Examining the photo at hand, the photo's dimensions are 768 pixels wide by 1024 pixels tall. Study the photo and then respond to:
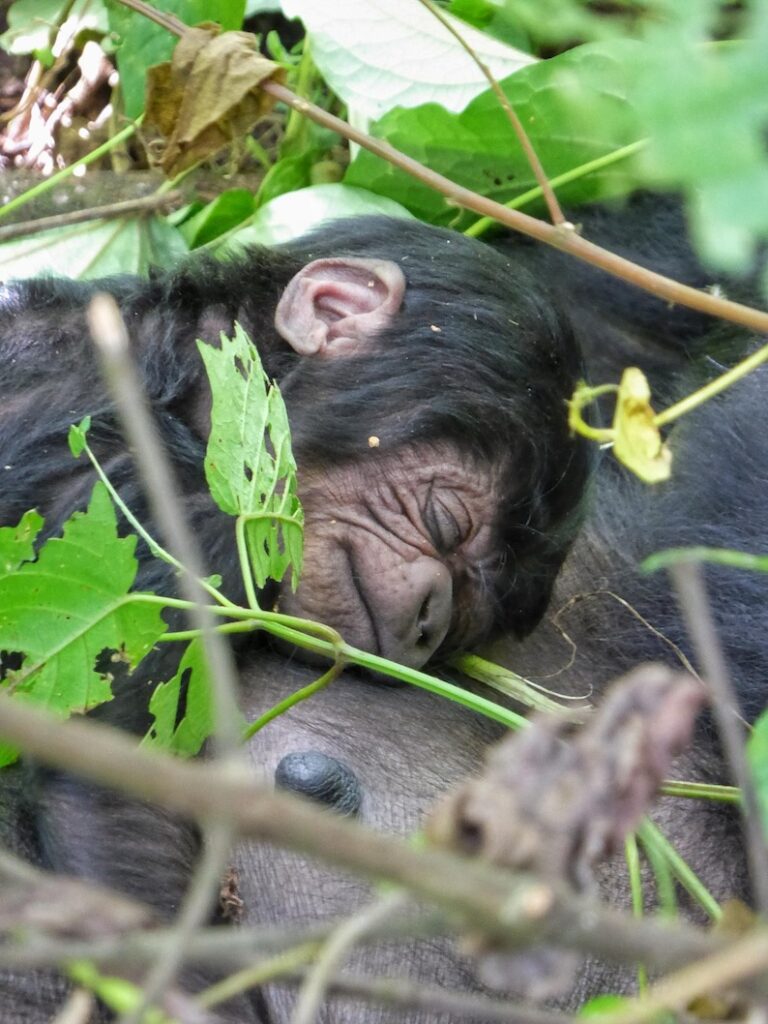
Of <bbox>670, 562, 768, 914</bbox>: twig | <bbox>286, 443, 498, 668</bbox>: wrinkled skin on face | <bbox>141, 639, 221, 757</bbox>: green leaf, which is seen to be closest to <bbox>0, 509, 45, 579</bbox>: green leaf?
<bbox>141, 639, 221, 757</bbox>: green leaf

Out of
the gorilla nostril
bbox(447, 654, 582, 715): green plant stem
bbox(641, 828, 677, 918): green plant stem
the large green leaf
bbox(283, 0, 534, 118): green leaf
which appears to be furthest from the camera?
the large green leaf

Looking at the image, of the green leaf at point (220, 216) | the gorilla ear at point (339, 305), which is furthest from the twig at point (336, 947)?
the green leaf at point (220, 216)

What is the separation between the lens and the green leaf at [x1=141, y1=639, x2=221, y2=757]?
125 cm

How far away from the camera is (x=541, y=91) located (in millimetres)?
1982

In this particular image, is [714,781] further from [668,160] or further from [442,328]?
[668,160]

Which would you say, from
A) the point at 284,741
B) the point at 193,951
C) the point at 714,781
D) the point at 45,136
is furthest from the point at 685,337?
the point at 193,951

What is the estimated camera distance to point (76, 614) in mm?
1225

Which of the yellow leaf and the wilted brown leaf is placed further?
the wilted brown leaf

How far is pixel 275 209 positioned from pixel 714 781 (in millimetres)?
1222

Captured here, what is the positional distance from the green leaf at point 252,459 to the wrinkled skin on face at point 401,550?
244 mm

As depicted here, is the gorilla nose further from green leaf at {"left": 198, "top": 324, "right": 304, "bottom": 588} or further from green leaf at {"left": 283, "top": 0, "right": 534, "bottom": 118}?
green leaf at {"left": 283, "top": 0, "right": 534, "bottom": 118}

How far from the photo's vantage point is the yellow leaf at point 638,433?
0.84 m

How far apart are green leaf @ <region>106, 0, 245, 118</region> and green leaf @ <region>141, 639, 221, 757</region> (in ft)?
4.04

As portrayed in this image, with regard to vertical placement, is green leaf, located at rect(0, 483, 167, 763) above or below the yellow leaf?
below
